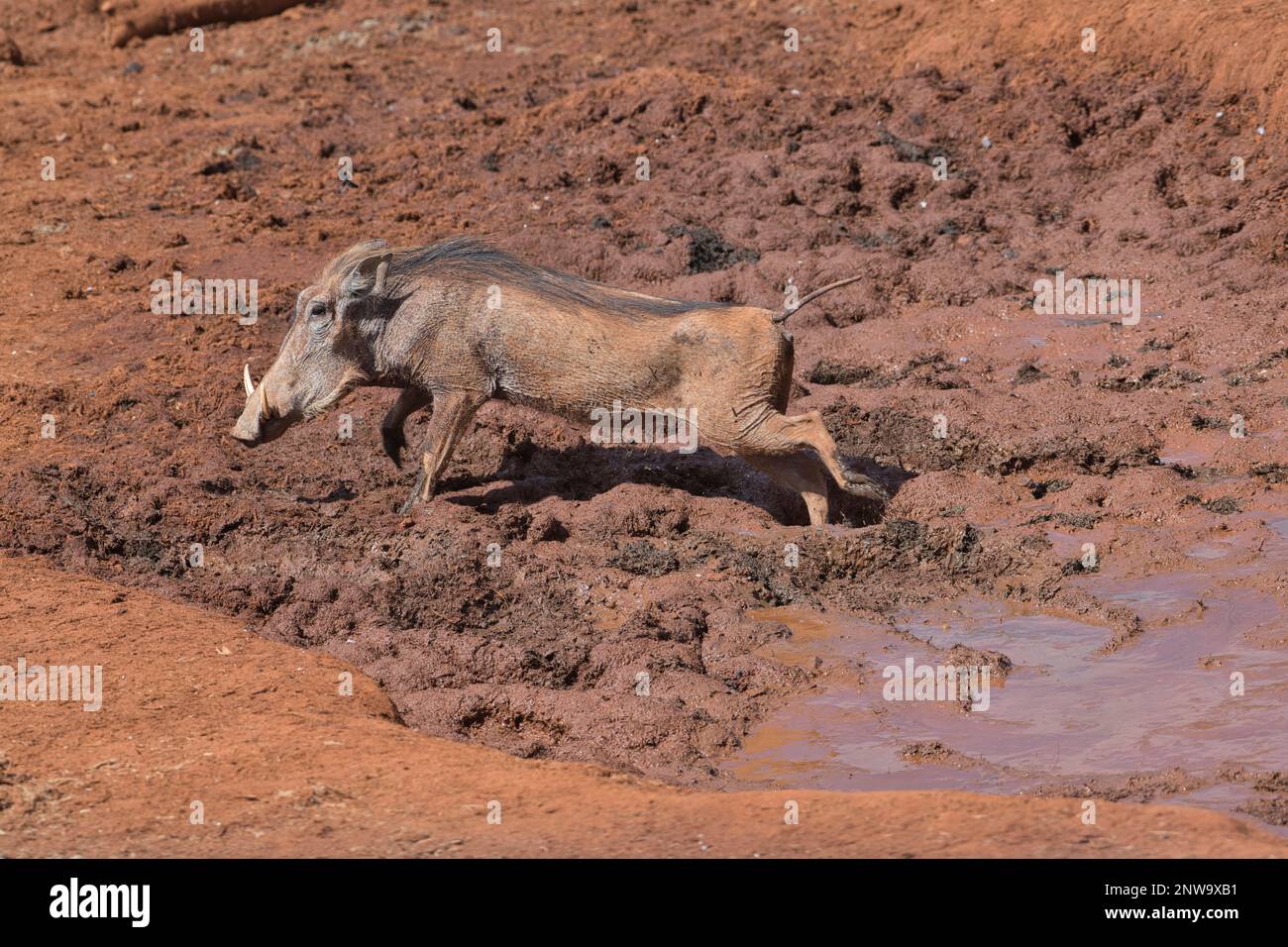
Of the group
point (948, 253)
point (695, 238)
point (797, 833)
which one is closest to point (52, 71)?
point (695, 238)

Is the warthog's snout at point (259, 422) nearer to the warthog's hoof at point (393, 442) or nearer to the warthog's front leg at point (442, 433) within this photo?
the warthog's hoof at point (393, 442)

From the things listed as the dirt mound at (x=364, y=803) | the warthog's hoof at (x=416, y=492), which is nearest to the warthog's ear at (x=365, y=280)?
the warthog's hoof at (x=416, y=492)

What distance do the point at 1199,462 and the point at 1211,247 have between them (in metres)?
2.94

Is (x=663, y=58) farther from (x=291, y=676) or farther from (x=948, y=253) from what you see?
(x=291, y=676)

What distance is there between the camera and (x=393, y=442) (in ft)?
Answer: 26.2

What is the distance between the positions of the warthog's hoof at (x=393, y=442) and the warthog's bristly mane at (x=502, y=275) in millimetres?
785

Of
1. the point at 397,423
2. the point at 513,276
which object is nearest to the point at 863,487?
the point at 513,276

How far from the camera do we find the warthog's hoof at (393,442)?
7.97 metres

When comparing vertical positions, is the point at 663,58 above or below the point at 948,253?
above

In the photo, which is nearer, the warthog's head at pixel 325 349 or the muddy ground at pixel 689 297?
the muddy ground at pixel 689 297

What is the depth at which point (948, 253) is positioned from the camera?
10.6 metres

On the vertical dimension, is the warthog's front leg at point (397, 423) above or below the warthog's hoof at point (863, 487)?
above

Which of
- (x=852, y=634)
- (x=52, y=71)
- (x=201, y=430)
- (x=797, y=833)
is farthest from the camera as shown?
(x=52, y=71)

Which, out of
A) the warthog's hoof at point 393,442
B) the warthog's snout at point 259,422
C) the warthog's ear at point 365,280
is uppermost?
the warthog's ear at point 365,280
